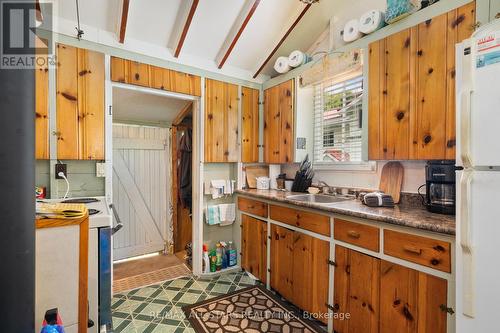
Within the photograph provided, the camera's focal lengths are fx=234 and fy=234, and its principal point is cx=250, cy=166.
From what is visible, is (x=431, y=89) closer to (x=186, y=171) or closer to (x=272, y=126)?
(x=272, y=126)

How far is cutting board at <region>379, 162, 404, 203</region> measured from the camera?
1848mm

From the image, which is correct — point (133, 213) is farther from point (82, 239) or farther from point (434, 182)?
point (434, 182)

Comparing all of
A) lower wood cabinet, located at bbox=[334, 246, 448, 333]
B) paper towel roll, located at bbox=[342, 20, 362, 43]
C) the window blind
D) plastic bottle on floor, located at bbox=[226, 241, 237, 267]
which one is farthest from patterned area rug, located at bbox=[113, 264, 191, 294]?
paper towel roll, located at bbox=[342, 20, 362, 43]

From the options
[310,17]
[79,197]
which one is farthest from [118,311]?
[310,17]

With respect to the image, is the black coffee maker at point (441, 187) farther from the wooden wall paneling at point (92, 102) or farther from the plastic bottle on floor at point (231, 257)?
the wooden wall paneling at point (92, 102)

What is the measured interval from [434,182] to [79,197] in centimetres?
263

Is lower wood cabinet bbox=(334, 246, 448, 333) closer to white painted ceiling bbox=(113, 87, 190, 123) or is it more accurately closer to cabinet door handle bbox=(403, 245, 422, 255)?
cabinet door handle bbox=(403, 245, 422, 255)

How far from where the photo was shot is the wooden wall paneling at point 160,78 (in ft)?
7.54

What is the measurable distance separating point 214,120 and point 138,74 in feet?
2.86

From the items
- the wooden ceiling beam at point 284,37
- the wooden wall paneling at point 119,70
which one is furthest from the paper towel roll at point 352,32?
the wooden wall paneling at point 119,70

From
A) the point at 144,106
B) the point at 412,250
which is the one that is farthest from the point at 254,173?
the point at 412,250

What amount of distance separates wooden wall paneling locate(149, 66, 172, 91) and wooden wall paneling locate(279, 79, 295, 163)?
1.22 m

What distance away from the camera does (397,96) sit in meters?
1.64

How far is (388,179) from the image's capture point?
1.92 metres
